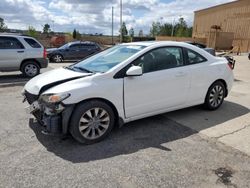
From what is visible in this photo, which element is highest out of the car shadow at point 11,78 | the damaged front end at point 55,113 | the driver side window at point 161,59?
the driver side window at point 161,59

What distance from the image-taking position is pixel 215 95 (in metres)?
5.61

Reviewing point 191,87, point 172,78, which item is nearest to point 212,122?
point 191,87

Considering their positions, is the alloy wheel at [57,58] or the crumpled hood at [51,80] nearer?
the crumpled hood at [51,80]

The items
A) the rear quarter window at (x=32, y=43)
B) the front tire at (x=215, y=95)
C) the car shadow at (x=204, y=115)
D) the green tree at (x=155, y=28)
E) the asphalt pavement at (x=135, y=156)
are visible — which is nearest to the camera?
the asphalt pavement at (x=135, y=156)

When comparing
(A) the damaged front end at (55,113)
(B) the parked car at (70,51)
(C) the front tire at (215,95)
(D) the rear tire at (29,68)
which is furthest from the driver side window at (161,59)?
(B) the parked car at (70,51)

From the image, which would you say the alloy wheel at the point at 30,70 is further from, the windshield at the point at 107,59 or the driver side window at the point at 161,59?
the driver side window at the point at 161,59

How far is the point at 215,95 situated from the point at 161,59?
66.9 inches

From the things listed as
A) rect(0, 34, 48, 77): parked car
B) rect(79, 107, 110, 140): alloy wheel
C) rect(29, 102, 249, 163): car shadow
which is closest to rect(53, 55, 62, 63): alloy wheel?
rect(0, 34, 48, 77): parked car

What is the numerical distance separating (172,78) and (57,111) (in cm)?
211

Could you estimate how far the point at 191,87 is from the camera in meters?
5.04

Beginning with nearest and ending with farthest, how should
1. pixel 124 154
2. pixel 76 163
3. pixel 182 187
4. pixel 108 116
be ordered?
pixel 182 187 < pixel 76 163 < pixel 124 154 < pixel 108 116

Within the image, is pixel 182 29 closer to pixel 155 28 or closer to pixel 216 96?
pixel 155 28

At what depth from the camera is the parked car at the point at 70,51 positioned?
17.9 meters

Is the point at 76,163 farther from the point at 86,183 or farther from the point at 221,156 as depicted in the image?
the point at 221,156
